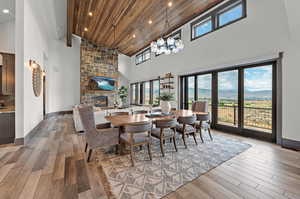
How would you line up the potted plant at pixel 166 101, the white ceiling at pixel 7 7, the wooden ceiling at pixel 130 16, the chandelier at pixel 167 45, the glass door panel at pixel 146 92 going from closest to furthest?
the chandelier at pixel 167 45 → the potted plant at pixel 166 101 → the white ceiling at pixel 7 7 → the wooden ceiling at pixel 130 16 → the glass door panel at pixel 146 92

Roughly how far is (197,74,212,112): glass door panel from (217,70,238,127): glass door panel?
0.38 m

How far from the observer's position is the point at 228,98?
4434mm

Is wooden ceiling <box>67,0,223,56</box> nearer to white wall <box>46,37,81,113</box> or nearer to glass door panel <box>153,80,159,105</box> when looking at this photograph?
white wall <box>46,37,81,113</box>

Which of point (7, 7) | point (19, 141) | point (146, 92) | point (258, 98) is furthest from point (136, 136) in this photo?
point (146, 92)

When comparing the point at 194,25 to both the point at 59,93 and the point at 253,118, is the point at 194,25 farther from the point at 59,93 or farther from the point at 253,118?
the point at 59,93

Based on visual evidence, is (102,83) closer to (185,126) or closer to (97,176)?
(185,126)

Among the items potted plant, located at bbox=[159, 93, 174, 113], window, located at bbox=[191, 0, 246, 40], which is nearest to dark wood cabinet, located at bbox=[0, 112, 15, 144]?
potted plant, located at bbox=[159, 93, 174, 113]

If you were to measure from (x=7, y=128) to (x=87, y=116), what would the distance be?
104 inches

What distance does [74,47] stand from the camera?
27.9 ft

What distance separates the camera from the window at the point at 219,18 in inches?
156

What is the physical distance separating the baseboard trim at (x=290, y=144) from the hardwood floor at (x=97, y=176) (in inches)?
9.1

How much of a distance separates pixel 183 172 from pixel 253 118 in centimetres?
316

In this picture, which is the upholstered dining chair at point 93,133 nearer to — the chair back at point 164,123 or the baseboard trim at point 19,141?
the chair back at point 164,123

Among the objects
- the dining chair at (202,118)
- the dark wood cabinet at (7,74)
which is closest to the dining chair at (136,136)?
the dining chair at (202,118)
